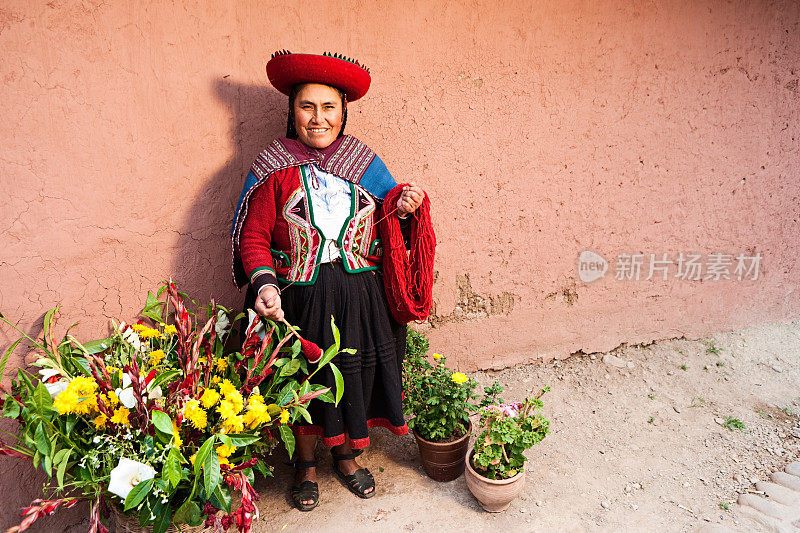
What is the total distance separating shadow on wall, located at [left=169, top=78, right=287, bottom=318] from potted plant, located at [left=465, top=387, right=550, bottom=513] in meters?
1.34

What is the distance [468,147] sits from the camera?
2.82m

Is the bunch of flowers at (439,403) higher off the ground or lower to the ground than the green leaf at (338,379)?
lower

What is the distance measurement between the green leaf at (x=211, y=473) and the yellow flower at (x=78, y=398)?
38cm

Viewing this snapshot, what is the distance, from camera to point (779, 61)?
3.38 meters

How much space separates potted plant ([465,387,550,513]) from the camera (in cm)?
217

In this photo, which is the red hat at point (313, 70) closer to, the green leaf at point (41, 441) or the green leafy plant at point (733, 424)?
the green leaf at point (41, 441)

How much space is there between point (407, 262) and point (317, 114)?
698 mm

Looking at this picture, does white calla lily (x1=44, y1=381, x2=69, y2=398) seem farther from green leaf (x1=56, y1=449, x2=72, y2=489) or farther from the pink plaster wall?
the pink plaster wall

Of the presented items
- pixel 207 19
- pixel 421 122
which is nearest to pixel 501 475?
pixel 421 122

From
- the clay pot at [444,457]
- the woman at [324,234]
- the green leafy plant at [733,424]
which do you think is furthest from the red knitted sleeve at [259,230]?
the green leafy plant at [733,424]

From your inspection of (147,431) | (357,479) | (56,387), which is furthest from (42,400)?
(357,479)

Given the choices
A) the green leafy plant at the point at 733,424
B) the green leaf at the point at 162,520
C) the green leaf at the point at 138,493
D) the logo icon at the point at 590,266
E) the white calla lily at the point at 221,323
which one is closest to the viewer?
the green leaf at the point at 138,493

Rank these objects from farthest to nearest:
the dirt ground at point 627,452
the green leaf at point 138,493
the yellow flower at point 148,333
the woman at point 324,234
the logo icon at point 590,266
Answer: the logo icon at point 590,266 < the dirt ground at point 627,452 < the woman at point 324,234 < the yellow flower at point 148,333 < the green leaf at point 138,493

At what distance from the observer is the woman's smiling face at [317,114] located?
6.65 feet
